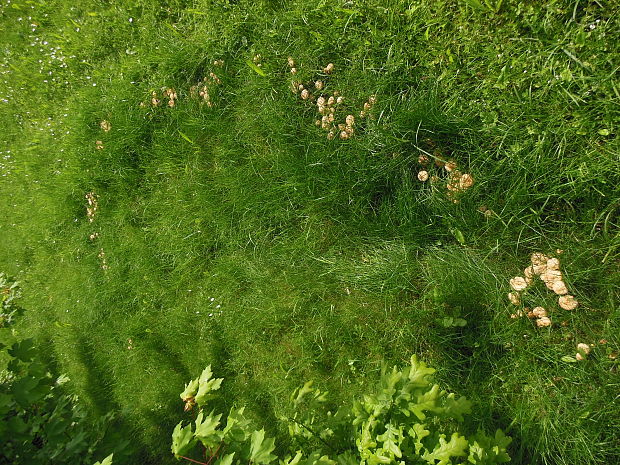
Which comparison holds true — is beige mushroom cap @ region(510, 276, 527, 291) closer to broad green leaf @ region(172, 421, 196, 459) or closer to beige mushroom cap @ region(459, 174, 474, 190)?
beige mushroom cap @ region(459, 174, 474, 190)

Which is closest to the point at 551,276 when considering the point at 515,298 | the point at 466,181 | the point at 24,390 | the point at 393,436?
the point at 515,298

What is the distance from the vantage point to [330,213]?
286cm

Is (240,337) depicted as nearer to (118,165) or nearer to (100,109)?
(118,165)

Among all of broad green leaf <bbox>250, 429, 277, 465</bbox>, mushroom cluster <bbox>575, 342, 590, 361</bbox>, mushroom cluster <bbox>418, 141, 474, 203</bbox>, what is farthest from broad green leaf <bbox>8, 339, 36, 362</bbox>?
mushroom cluster <bbox>575, 342, 590, 361</bbox>

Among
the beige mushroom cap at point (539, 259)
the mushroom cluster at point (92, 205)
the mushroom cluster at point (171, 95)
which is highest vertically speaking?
the mushroom cluster at point (171, 95)

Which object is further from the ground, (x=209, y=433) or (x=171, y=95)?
(x=171, y=95)

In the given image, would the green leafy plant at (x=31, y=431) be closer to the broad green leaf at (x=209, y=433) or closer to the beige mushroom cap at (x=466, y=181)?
the broad green leaf at (x=209, y=433)

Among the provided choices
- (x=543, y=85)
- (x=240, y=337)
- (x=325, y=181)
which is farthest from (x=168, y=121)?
(x=543, y=85)

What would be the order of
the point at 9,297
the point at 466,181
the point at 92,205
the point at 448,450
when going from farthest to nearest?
1. the point at 9,297
2. the point at 92,205
3. the point at 466,181
4. the point at 448,450

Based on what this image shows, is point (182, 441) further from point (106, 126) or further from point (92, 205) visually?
point (106, 126)

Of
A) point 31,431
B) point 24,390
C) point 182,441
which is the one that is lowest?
point 31,431

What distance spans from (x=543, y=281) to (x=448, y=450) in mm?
1241

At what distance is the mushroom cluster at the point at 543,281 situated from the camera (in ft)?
7.09

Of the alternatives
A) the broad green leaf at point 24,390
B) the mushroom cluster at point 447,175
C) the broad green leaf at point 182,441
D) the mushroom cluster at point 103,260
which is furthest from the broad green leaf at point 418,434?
the mushroom cluster at point 103,260
